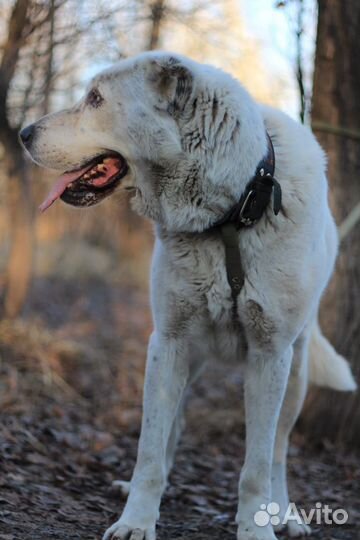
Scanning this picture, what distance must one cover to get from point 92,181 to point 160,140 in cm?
36

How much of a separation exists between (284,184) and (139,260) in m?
13.0

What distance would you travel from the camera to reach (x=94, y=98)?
3066mm

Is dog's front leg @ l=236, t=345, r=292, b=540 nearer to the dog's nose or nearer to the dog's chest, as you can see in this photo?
the dog's chest

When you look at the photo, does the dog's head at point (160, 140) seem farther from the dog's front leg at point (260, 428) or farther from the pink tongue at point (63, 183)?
the dog's front leg at point (260, 428)

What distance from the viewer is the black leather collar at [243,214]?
3.01 m

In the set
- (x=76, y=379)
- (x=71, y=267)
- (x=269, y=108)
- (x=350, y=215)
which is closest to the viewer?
(x=269, y=108)

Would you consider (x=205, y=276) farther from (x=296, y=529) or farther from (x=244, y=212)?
(x=296, y=529)

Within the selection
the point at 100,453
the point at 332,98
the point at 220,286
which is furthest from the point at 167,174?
the point at 332,98

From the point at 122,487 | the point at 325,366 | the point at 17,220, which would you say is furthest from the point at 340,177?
the point at 17,220

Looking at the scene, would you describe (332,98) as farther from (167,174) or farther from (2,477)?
(2,477)

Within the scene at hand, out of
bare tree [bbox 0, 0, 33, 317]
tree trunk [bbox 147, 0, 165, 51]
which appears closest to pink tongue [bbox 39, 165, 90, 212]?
bare tree [bbox 0, 0, 33, 317]

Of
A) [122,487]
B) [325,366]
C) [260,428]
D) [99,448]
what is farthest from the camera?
[99,448]

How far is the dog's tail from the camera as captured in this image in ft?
13.6

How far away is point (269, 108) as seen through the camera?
3.47m
